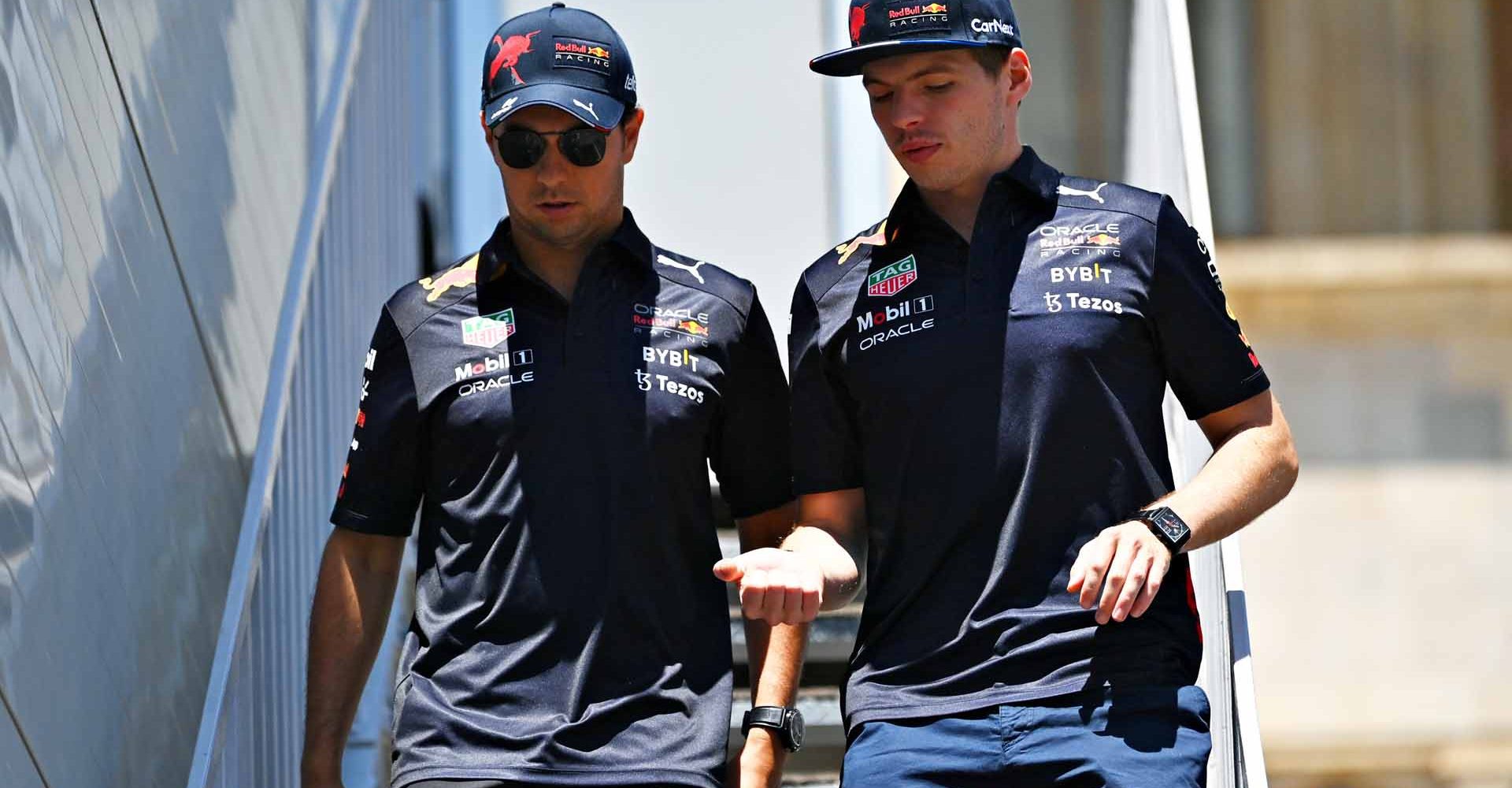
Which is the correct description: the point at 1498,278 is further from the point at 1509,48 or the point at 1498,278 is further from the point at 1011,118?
the point at 1011,118

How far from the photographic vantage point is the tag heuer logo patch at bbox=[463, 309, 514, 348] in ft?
9.05

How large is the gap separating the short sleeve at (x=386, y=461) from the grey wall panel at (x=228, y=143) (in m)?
0.71

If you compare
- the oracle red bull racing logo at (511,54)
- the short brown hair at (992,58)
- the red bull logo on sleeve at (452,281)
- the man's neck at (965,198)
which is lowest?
the red bull logo on sleeve at (452,281)

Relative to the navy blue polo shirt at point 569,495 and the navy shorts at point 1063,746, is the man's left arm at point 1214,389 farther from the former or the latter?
the navy blue polo shirt at point 569,495

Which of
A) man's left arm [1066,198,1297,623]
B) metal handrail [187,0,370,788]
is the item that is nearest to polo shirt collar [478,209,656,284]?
metal handrail [187,0,370,788]

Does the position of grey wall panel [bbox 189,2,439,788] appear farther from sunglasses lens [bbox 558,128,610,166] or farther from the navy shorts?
the navy shorts

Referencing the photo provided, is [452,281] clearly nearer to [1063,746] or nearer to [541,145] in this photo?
[541,145]

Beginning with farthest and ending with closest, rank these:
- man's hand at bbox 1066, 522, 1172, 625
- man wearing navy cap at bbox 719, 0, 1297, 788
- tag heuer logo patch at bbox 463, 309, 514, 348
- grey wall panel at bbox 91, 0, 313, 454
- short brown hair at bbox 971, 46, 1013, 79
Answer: grey wall panel at bbox 91, 0, 313, 454, tag heuer logo patch at bbox 463, 309, 514, 348, short brown hair at bbox 971, 46, 1013, 79, man wearing navy cap at bbox 719, 0, 1297, 788, man's hand at bbox 1066, 522, 1172, 625

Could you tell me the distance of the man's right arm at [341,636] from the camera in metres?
2.70

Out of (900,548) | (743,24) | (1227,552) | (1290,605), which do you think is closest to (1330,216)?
(1290,605)

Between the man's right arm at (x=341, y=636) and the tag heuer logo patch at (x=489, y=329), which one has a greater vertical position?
the tag heuer logo patch at (x=489, y=329)

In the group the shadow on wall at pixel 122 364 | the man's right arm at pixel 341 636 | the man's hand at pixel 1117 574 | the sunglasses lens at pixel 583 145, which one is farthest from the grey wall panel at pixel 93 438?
the man's hand at pixel 1117 574

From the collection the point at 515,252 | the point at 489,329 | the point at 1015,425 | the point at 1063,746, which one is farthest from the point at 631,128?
the point at 1063,746

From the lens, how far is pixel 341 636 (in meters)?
2.75
